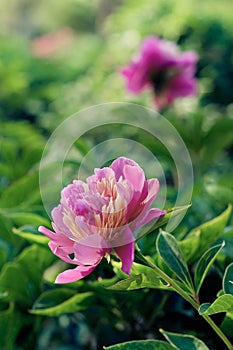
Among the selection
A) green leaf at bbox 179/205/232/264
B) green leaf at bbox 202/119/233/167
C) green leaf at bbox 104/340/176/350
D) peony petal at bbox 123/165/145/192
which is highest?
peony petal at bbox 123/165/145/192

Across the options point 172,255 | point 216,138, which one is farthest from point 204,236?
point 216,138

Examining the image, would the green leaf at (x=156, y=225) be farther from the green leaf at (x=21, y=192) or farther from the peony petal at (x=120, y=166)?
the green leaf at (x=21, y=192)

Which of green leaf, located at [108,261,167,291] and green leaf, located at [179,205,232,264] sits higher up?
green leaf, located at [108,261,167,291]

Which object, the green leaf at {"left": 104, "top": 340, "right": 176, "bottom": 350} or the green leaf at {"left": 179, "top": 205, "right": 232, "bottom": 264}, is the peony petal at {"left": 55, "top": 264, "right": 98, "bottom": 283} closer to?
the green leaf at {"left": 104, "top": 340, "right": 176, "bottom": 350}

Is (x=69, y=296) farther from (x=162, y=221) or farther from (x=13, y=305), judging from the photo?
(x=162, y=221)

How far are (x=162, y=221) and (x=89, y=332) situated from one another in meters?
0.75

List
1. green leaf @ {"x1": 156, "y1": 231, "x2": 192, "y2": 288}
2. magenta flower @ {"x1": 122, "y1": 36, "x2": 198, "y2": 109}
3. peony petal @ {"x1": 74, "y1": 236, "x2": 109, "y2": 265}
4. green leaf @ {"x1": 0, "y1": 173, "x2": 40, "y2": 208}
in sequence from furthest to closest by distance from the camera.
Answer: magenta flower @ {"x1": 122, "y1": 36, "x2": 198, "y2": 109}, green leaf @ {"x1": 0, "y1": 173, "x2": 40, "y2": 208}, green leaf @ {"x1": 156, "y1": 231, "x2": 192, "y2": 288}, peony petal @ {"x1": 74, "y1": 236, "x2": 109, "y2": 265}

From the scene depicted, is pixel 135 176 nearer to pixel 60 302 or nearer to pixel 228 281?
pixel 228 281

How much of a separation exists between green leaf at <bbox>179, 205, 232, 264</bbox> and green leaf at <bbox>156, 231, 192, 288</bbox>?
110 millimetres

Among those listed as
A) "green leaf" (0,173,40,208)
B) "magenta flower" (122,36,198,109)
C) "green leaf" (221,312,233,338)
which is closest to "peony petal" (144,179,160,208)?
"green leaf" (221,312,233,338)

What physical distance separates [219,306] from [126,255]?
13 cm

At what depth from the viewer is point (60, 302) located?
115 cm

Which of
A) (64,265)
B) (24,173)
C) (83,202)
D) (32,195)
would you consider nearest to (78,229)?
(83,202)

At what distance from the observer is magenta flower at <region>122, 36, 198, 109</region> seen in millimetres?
2066
